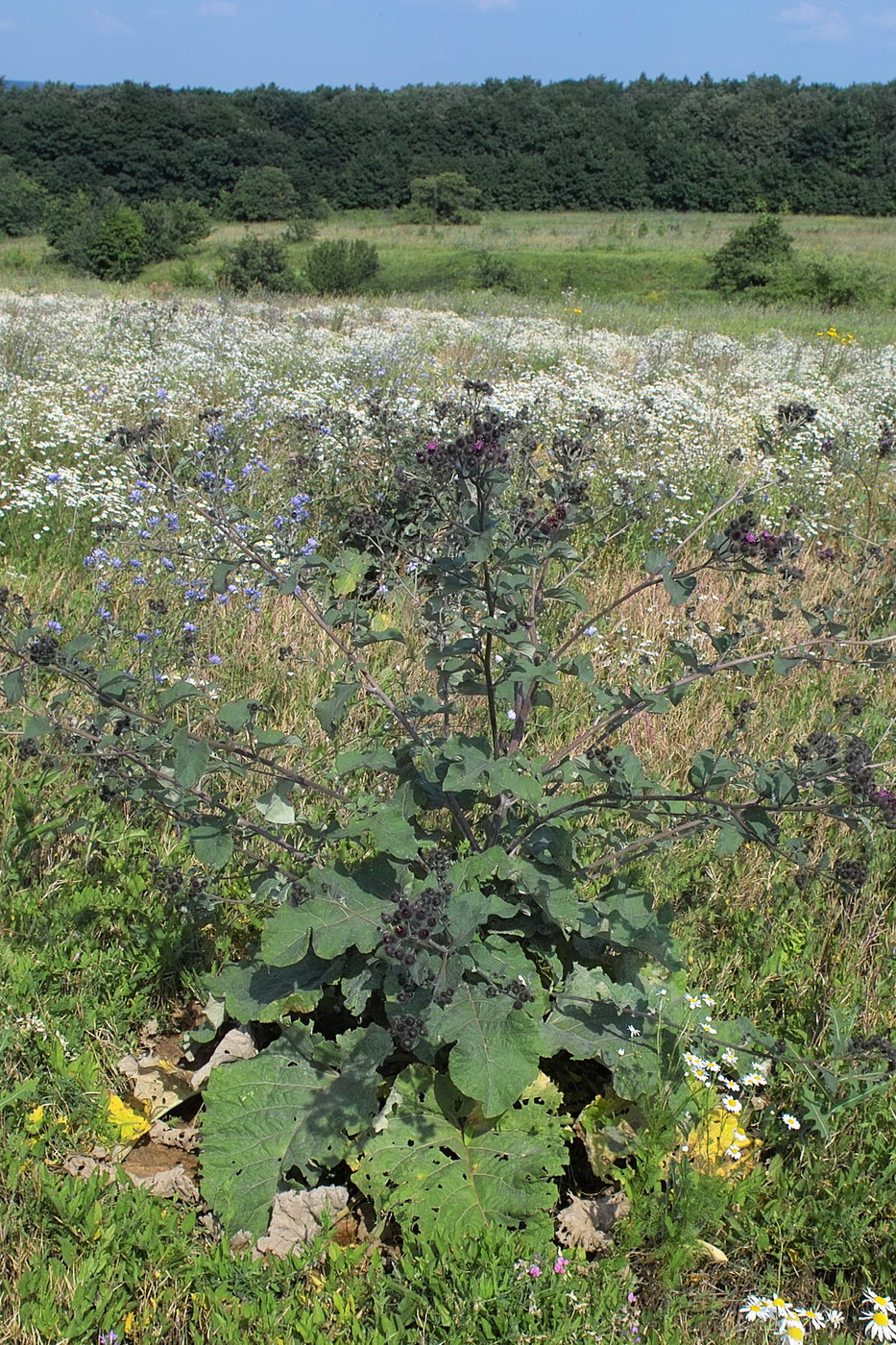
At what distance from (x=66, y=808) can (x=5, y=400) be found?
5.05m

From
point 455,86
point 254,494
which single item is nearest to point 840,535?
point 254,494

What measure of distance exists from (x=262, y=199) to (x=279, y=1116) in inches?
2108

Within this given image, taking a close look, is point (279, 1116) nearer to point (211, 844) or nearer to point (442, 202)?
point (211, 844)

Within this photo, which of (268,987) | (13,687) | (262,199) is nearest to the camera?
(13,687)

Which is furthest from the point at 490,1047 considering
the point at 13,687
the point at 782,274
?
the point at 782,274

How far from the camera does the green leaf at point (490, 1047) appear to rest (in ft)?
6.24

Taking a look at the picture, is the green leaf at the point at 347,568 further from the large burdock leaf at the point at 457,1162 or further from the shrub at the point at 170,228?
the shrub at the point at 170,228

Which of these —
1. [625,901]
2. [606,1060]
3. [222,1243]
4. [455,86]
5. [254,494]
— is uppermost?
[455,86]

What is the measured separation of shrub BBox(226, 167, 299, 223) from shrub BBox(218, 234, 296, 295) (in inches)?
1015

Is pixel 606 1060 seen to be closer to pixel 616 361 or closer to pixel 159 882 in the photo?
pixel 159 882

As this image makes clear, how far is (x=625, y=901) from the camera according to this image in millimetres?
2248

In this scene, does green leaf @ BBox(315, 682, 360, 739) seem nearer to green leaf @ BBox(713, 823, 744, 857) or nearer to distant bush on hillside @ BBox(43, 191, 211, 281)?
green leaf @ BBox(713, 823, 744, 857)

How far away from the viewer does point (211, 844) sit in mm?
2072

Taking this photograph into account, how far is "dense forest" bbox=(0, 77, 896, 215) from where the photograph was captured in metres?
52.1
